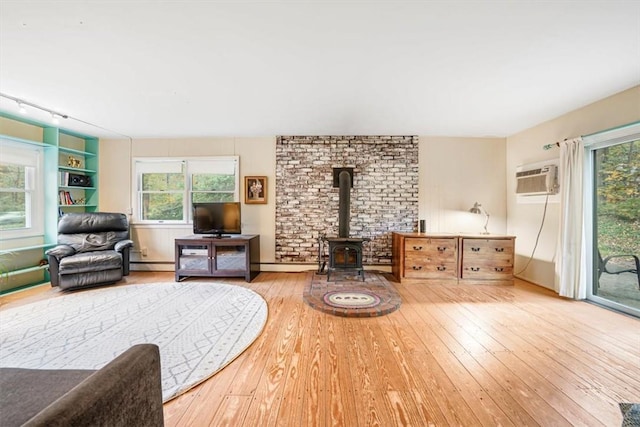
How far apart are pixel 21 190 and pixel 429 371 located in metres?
5.73

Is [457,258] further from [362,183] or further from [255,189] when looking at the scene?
[255,189]

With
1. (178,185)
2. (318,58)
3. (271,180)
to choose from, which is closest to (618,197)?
(318,58)

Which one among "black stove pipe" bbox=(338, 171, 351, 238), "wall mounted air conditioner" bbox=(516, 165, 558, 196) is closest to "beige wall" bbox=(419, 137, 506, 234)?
"wall mounted air conditioner" bbox=(516, 165, 558, 196)

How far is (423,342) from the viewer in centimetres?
224

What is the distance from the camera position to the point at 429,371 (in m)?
1.84

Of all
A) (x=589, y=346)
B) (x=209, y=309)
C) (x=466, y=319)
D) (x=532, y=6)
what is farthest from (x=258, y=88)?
(x=589, y=346)

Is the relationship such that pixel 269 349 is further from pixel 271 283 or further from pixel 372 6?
pixel 372 6

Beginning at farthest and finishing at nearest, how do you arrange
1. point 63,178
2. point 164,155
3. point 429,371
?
point 164,155 < point 63,178 < point 429,371

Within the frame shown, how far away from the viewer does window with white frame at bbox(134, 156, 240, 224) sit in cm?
468

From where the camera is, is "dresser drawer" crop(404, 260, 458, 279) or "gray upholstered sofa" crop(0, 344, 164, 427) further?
"dresser drawer" crop(404, 260, 458, 279)

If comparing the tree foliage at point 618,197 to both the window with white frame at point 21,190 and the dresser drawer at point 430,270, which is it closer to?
the dresser drawer at point 430,270

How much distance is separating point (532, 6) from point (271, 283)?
398 centimetres

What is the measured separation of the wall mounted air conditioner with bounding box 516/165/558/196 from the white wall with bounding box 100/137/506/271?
0.44 meters

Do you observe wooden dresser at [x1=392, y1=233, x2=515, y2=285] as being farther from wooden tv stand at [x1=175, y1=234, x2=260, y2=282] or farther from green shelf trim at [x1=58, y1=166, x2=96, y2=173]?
green shelf trim at [x1=58, y1=166, x2=96, y2=173]
